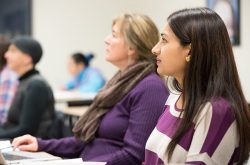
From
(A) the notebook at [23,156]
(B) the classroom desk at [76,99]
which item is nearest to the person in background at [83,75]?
(B) the classroom desk at [76,99]

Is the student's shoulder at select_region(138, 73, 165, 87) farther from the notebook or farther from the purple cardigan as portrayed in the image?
the notebook

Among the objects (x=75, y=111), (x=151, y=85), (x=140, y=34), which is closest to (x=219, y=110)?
(x=151, y=85)

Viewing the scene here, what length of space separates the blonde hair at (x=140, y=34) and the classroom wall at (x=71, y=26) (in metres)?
3.94

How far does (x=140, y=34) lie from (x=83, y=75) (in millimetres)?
3858

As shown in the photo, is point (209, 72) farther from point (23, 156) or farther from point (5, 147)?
point (5, 147)

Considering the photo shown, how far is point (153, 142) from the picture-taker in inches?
66.6

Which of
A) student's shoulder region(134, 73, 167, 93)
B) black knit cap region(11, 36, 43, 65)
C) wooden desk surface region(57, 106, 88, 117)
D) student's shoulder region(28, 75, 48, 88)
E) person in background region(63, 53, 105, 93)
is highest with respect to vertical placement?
student's shoulder region(134, 73, 167, 93)

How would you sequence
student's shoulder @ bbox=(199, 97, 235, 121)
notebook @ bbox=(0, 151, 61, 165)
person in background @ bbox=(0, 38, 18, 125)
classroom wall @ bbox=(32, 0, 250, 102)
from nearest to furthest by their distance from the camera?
student's shoulder @ bbox=(199, 97, 235, 121) → notebook @ bbox=(0, 151, 61, 165) → person in background @ bbox=(0, 38, 18, 125) → classroom wall @ bbox=(32, 0, 250, 102)

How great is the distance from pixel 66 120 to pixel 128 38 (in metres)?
1.80

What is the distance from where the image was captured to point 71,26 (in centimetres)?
675

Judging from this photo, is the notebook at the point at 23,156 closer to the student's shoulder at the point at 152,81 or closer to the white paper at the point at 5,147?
the white paper at the point at 5,147

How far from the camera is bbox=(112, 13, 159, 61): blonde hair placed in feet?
7.57

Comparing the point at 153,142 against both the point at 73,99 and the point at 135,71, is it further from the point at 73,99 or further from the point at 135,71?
the point at 73,99

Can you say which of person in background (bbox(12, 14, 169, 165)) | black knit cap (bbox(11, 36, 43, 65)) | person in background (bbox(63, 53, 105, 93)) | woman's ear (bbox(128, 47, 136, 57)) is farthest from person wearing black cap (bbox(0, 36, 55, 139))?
person in background (bbox(63, 53, 105, 93))
